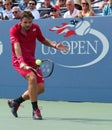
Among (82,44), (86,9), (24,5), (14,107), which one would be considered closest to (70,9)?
(86,9)

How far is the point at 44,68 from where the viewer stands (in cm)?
765

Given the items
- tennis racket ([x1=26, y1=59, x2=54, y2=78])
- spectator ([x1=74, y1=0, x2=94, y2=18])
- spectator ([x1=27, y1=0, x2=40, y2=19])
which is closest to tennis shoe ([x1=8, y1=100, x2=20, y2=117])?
tennis racket ([x1=26, y1=59, x2=54, y2=78])

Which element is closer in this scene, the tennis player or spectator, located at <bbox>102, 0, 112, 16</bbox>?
the tennis player

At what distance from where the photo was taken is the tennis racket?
7.23 metres

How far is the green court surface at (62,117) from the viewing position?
6395mm

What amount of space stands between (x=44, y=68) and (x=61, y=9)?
164 inches

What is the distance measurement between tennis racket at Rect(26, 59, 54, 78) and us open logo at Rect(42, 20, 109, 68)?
1.88m

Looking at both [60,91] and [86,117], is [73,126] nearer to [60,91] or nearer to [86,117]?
[86,117]

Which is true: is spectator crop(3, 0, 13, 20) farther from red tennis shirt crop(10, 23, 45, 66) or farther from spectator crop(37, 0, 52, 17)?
red tennis shirt crop(10, 23, 45, 66)

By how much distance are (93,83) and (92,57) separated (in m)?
0.51

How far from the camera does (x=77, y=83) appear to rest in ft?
31.3

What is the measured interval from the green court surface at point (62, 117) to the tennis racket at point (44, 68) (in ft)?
2.23

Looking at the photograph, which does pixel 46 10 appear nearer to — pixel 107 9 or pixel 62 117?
pixel 107 9

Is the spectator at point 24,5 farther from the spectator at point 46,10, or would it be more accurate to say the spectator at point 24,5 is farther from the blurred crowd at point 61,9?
the spectator at point 46,10
